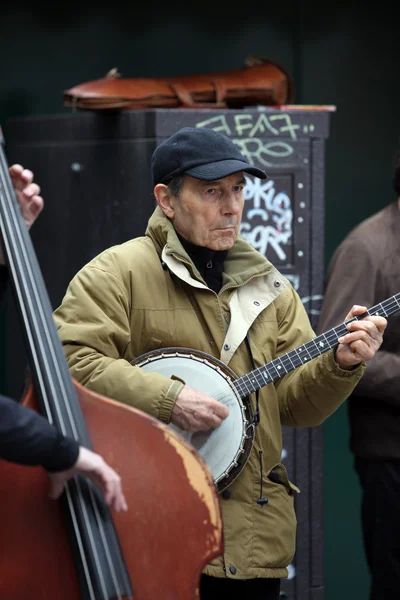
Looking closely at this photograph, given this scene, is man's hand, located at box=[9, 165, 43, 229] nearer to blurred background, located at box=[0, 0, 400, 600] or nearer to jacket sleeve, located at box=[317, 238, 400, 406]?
jacket sleeve, located at box=[317, 238, 400, 406]

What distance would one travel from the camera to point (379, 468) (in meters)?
4.45

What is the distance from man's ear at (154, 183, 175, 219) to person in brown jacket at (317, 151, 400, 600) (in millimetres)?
1091

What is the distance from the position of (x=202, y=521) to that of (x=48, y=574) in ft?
1.14

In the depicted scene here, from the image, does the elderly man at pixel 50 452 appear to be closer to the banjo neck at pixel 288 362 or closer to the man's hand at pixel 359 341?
the banjo neck at pixel 288 362

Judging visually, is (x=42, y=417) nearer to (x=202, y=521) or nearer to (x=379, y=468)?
(x=202, y=521)

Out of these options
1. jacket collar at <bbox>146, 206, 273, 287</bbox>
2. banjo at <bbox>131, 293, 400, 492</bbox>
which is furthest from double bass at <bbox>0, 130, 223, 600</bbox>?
jacket collar at <bbox>146, 206, 273, 287</bbox>

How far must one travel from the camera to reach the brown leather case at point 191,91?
465 centimetres

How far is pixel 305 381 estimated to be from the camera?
11.2ft

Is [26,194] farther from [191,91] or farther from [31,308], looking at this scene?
[191,91]

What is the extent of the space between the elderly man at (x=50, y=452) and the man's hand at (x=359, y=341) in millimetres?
986

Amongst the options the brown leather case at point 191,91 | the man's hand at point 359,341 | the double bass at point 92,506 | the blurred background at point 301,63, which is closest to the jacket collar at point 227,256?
the man's hand at point 359,341

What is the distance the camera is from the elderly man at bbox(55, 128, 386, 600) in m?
3.24

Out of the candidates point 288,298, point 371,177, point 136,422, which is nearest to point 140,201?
point 288,298

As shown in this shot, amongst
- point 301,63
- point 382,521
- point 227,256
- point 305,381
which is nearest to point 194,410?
point 305,381
